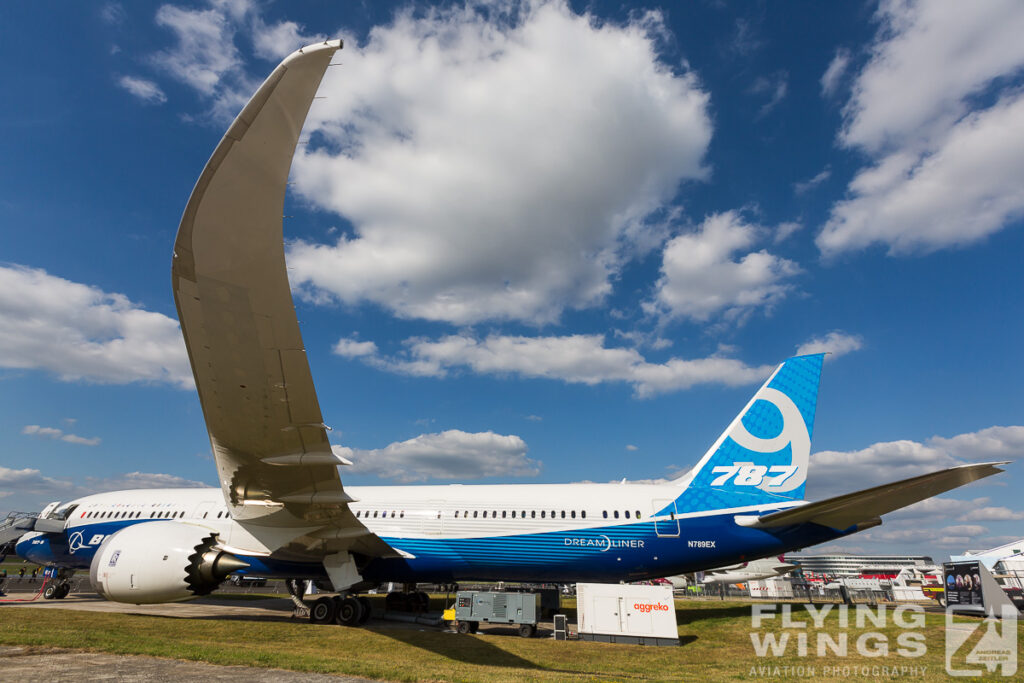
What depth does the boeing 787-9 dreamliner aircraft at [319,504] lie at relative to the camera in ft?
19.5

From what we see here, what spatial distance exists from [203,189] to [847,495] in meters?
13.6

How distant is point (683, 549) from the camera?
13.8m

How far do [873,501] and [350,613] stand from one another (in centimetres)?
1321

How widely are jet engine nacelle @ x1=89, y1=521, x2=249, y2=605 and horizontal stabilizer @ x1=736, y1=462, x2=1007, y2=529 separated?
42.1 ft

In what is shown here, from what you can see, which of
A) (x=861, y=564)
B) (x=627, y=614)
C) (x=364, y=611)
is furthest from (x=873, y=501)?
(x=861, y=564)

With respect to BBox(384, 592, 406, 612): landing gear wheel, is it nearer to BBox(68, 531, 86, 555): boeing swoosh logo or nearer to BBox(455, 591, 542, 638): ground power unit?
BBox(455, 591, 542, 638): ground power unit

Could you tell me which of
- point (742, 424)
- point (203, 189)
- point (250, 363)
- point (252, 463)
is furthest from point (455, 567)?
point (203, 189)

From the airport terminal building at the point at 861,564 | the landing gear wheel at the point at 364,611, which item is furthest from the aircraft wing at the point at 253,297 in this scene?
the airport terminal building at the point at 861,564

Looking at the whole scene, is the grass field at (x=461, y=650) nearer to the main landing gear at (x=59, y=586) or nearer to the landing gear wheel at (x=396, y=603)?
the landing gear wheel at (x=396, y=603)

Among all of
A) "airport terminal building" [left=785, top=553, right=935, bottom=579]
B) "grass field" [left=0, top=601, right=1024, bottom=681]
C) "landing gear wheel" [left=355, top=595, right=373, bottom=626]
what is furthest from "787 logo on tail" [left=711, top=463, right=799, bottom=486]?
"airport terminal building" [left=785, top=553, right=935, bottom=579]

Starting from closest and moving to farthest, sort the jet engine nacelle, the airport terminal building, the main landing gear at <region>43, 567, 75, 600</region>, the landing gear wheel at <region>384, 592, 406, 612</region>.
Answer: the jet engine nacelle < the landing gear wheel at <region>384, 592, 406, 612</region> < the main landing gear at <region>43, 567, 75, 600</region> < the airport terminal building

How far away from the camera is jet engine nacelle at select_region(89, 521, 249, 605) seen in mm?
10820

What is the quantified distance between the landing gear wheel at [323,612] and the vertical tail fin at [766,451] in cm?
979

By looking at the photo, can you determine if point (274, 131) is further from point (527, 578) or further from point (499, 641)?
point (527, 578)
